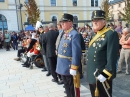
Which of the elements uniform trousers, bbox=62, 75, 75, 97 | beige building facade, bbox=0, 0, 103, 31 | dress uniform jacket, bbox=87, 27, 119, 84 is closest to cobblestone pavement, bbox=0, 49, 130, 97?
uniform trousers, bbox=62, 75, 75, 97

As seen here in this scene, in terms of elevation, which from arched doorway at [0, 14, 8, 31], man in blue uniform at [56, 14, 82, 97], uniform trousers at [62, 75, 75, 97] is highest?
arched doorway at [0, 14, 8, 31]

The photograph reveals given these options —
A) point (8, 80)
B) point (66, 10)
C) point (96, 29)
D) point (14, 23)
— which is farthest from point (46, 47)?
point (66, 10)

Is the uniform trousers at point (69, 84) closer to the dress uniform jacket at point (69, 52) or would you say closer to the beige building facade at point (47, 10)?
the dress uniform jacket at point (69, 52)

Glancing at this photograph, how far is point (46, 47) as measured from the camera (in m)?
5.02

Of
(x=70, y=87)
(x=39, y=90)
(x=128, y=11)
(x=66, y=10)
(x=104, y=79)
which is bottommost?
(x=39, y=90)

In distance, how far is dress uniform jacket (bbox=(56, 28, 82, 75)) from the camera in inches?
117

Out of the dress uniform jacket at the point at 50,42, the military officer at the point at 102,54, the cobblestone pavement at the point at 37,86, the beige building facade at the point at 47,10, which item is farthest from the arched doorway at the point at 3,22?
the military officer at the point at 102,54

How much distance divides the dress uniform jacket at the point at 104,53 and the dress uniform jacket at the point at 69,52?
19.0 inches

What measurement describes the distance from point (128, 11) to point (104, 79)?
12.6 metres

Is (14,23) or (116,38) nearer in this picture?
(116,38)

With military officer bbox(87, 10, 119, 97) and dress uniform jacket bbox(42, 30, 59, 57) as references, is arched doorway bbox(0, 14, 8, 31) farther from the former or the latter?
military officer bbox(87, 10, 119, 97)

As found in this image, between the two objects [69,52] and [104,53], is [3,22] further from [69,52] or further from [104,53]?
[104,53]

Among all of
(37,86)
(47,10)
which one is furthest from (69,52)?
(47,10)

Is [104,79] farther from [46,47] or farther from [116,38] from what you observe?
[46,47]
